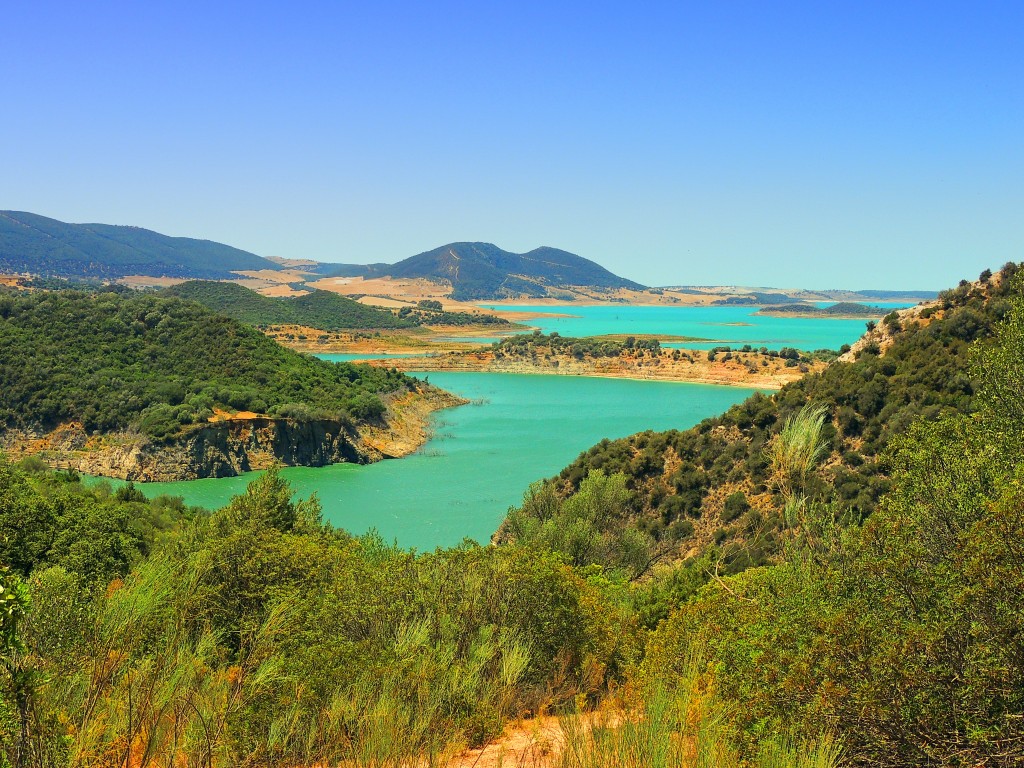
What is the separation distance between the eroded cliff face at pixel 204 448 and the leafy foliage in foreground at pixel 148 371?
0.88 meters

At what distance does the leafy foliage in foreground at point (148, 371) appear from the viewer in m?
49.3

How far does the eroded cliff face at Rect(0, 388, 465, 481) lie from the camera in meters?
46.7

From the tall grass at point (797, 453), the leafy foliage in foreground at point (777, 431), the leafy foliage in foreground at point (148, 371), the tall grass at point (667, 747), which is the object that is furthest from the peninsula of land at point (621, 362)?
the tall grass at point (667, 747)

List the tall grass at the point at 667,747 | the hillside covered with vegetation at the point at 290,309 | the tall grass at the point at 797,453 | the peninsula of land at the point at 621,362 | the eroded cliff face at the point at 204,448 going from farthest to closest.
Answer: the hillside covered with vegetation at the point at 290,309, the peninsula of land at the point at 621,362, the eroded cliff face at the point at 204,448, the tall grass at the point at 797,453, the tall grass at the point at 667,747

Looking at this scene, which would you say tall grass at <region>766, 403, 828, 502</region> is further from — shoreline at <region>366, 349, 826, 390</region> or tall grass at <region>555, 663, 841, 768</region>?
shoreline at <region>366, 349, 826, 390</region>

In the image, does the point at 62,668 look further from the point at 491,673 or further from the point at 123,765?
the point at 491,673

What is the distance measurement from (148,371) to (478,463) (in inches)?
946

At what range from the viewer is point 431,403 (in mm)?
75188

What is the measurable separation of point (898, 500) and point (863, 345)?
30.8m

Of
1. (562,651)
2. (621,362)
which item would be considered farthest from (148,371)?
(621,362)

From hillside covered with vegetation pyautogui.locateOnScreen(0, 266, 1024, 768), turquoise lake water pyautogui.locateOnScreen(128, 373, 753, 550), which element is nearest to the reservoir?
turquoise lake water pyautogui.locateOnScreen(128, 373, 753, 550)

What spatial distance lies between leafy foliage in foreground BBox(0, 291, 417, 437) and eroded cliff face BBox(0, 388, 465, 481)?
0.88m

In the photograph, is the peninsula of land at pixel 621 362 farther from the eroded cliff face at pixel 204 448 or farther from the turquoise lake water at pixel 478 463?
the eroded cliff face at pixel 204 448

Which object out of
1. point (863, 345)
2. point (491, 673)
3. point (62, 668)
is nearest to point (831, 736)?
point (491, 673)
